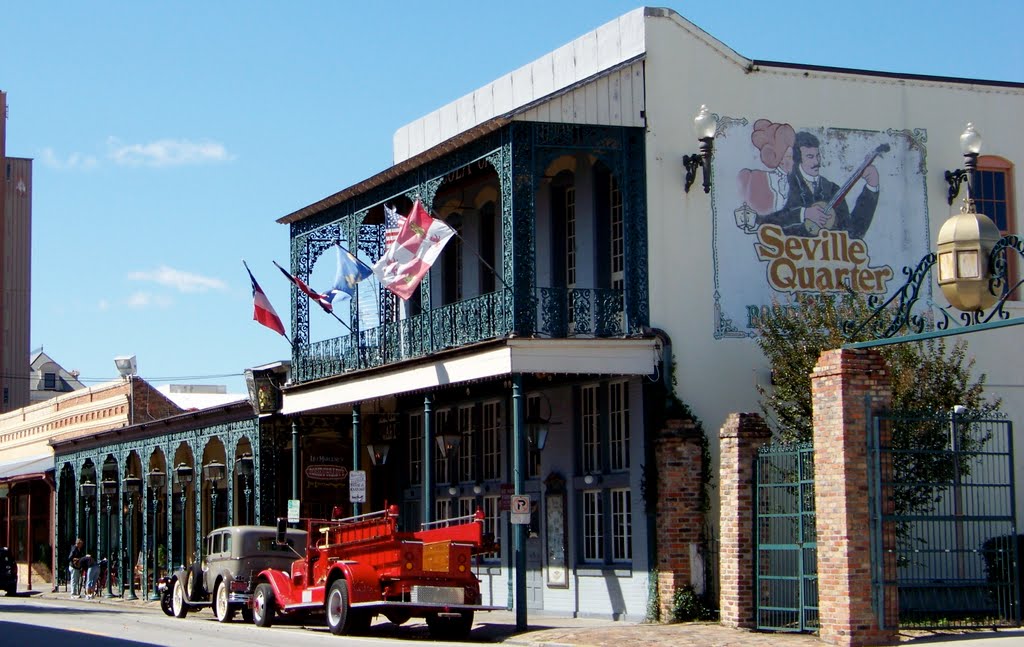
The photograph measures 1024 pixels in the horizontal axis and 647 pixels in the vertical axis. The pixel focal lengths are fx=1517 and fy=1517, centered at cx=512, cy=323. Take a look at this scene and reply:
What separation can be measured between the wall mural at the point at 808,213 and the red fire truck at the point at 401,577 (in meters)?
5.64

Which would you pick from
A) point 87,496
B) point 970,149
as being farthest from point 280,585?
point 87,496

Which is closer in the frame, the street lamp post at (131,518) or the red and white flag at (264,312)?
the red and white flag at (264,312)

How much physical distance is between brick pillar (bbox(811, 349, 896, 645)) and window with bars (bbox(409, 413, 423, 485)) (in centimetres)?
1390

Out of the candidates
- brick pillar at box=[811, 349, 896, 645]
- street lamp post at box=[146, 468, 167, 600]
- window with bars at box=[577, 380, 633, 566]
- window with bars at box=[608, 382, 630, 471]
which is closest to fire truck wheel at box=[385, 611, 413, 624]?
window with bars at box=[577, 380, 633, 566]

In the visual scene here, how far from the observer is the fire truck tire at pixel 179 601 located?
29.4 meters

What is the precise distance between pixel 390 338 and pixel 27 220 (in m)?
62.2

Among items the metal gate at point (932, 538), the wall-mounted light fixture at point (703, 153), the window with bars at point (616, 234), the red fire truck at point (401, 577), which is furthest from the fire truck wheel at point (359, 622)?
the wall-mounted light fixture at point (703, 153)

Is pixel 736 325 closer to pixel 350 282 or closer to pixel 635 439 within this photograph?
pixel 635 439

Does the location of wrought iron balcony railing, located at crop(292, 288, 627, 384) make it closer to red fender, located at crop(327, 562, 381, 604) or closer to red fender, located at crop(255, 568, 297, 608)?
red fender, located at crop(327, 562, 381, 604)

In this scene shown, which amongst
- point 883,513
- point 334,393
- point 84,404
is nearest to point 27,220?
point 84,404

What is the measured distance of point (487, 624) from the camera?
79.7 ft

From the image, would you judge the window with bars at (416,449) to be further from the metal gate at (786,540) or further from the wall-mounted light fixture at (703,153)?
the metal gate at (786,540)

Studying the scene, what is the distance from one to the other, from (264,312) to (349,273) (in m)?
3.00

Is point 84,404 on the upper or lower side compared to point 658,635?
upper
